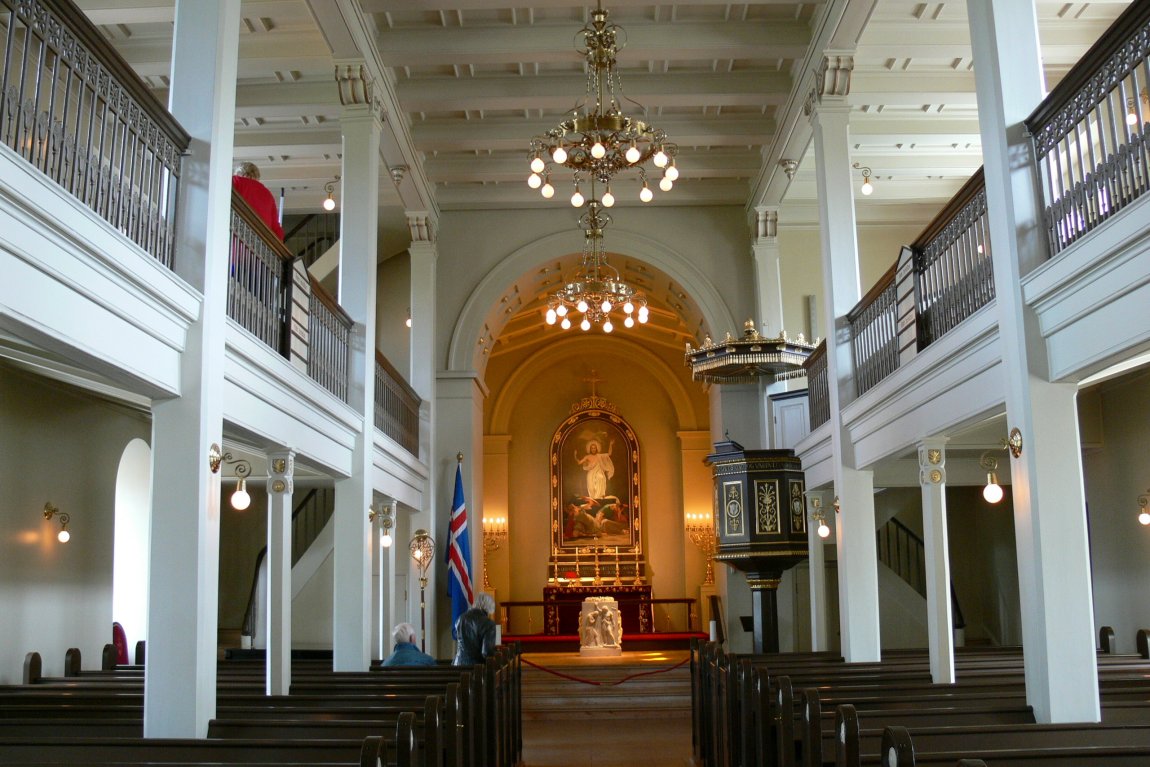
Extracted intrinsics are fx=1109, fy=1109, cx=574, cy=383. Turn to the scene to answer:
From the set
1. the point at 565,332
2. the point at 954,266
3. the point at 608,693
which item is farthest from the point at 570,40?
the point at 565,332

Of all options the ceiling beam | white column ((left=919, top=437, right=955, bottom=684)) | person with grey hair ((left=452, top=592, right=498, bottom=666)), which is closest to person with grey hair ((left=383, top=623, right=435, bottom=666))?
person with grey hair ((left=452, top=592, right=498, bottom=666))

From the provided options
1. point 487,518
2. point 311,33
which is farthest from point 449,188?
point 487,518

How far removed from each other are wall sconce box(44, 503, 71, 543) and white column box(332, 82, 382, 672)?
313 centimetres

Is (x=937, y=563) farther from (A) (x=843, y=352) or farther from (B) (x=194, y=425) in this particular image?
(B) (x=194, y=425)

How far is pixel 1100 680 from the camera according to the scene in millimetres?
7969

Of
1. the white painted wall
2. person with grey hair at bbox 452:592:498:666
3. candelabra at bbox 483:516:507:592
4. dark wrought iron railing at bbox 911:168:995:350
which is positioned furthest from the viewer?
candelabra at bbox 483:516:507:592

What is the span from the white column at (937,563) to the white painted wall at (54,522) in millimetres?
8903

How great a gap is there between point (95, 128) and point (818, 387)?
948 centimetres

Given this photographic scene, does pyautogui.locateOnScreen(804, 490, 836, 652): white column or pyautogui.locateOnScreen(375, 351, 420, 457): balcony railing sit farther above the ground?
pyautogui.locateOnScreen(375, 351, 420, 457): balcony railing

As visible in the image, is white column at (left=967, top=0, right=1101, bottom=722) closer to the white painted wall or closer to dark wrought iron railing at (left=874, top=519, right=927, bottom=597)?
the white painted wall

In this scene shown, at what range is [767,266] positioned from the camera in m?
17.1

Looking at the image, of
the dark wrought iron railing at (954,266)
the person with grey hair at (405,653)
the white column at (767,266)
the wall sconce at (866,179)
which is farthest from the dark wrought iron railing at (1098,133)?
the white column at (767,266)

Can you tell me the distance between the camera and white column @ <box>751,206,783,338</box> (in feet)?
55.2

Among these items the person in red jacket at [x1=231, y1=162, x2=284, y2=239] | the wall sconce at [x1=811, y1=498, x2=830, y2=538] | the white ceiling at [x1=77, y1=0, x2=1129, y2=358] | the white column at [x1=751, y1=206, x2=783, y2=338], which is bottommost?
the wall sconce at [x1=811, y1=498, x2=830, y2=538]
